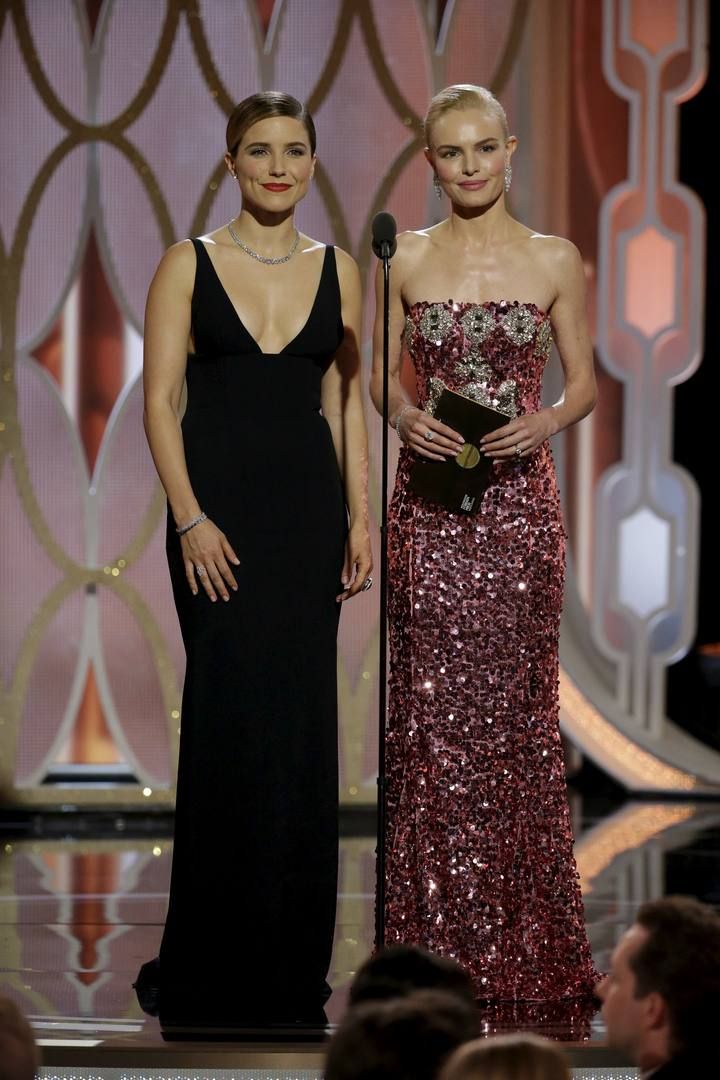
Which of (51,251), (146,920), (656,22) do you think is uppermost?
(656,22)

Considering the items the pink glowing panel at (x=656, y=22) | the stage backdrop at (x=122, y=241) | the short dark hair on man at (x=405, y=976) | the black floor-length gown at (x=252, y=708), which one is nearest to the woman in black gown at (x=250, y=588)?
the black floor-length gown at (x=252, y=708)

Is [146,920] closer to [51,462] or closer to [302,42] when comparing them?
[51,462]

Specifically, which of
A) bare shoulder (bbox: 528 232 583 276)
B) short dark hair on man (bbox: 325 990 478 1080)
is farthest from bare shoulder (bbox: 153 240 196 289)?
short dark hair on man (bbox: 325 990 478 1080)

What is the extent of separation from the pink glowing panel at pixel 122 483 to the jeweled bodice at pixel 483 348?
9.79 feet

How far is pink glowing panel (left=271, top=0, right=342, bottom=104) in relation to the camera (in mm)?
6539

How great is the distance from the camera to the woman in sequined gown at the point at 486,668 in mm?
3668

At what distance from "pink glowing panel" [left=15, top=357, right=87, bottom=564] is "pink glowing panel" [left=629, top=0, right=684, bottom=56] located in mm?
2697

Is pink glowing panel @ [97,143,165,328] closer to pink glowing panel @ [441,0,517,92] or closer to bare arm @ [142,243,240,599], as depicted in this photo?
pink glowing panel @ [441,0,517,92]

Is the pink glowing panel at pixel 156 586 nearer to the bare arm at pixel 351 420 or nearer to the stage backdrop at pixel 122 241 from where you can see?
the stage backdrop at pixel 122 241

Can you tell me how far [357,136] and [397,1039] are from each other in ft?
16.7

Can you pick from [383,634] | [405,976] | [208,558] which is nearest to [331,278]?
[208,558]

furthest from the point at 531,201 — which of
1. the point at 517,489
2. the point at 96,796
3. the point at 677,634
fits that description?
the point at 517,489

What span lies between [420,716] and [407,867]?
1.04ft

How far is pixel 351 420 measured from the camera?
3.73 metres
